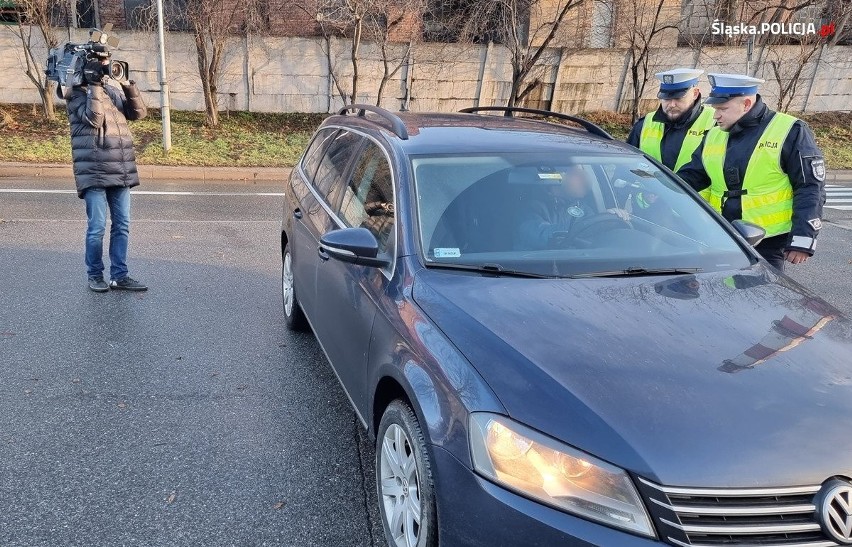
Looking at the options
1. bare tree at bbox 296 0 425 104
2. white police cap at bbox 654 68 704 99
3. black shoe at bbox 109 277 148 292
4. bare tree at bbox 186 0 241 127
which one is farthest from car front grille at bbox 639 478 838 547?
bare tree at bbox 186 0 241 127

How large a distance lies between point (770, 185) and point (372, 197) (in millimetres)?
2347

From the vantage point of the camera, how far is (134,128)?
14.9 m

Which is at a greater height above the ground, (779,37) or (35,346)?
(779,37)

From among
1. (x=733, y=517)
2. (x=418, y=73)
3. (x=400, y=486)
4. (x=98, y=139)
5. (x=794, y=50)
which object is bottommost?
(x=400, y=486)

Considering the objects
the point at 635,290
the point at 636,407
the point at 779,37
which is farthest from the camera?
the point at 779,37

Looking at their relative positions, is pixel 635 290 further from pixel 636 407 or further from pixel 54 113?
pixel 54 113

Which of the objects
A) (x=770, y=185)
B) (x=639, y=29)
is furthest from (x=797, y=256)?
(x=639, y=29)

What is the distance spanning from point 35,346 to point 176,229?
11.9ft

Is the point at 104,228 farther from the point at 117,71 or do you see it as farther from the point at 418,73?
the point at 418,73

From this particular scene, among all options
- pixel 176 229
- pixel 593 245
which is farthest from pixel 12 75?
pixel 593 245

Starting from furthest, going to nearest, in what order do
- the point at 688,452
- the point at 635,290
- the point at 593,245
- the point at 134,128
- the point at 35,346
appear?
the point at 134,128, the point at 35,346, the point at 593,245, the point at 635,290, the point at 688,452

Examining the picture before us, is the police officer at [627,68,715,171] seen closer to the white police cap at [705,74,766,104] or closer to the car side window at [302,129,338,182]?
the white police cap at [705,74,766,104]

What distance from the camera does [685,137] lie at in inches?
192

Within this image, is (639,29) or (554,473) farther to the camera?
(639,29)
